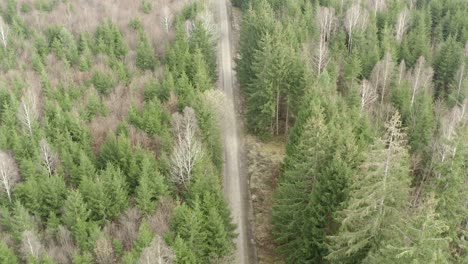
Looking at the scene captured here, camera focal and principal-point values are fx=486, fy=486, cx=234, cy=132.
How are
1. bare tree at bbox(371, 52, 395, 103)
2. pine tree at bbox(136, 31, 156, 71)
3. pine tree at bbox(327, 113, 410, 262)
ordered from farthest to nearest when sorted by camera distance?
pine tree at bbox(136, 31, 156, 71) → bare tree at bbox(371, 52, 395, 103) → pine tree at bbox(327, 113, 410, 262)

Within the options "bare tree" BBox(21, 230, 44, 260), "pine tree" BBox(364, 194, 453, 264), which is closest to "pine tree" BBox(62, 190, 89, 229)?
"bare tree" BBox(21, 230, 44, 260)

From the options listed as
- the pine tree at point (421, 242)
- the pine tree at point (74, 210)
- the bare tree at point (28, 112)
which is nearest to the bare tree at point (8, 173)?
the bare tree at point (28, 112)

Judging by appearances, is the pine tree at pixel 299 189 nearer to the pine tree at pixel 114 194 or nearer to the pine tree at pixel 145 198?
the pine tree at pixel 145 198

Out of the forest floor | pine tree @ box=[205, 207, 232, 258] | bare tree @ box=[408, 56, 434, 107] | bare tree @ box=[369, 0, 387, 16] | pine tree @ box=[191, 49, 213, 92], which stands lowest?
the forest floor

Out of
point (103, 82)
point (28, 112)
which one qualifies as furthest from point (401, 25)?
point (28, 112)

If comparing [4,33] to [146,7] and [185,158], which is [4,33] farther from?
[185,158]

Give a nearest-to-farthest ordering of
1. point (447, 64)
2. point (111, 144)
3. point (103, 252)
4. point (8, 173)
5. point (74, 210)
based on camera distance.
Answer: point (103, 252)
point (74, 210)
point (8, 173)
point (111, 144)
point (447, 64)

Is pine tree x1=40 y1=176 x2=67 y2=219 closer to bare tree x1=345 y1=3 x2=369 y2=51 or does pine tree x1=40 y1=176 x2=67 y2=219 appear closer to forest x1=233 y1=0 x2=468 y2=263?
forest x1=233 y1=0 x2=468 y2=263

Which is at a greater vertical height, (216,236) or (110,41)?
(110,41)
